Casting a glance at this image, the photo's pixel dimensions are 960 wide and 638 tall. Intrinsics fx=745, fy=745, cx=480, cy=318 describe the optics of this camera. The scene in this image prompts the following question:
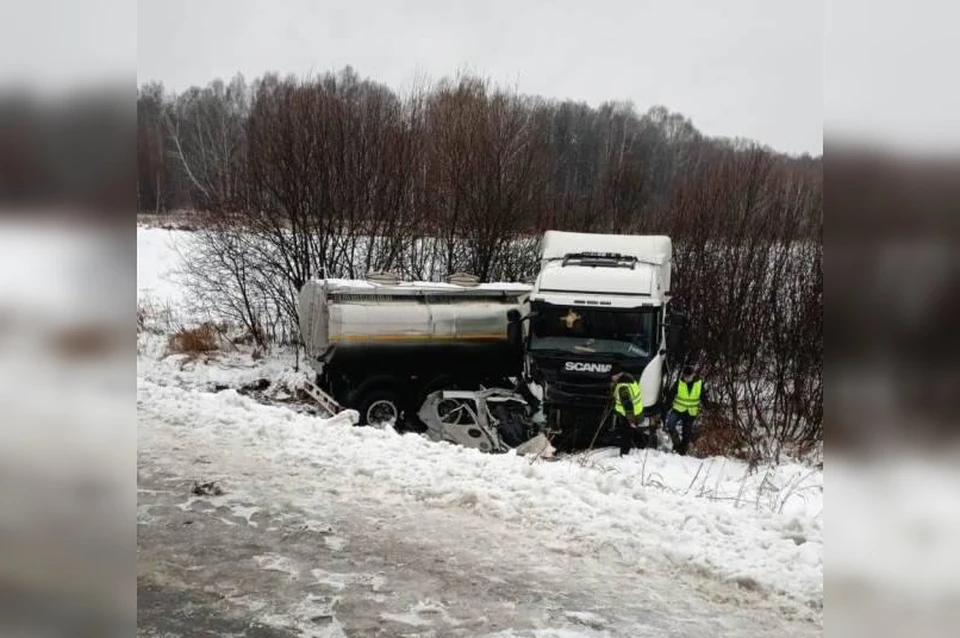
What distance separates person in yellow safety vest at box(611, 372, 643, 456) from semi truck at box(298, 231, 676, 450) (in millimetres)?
210

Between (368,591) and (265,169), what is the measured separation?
11989 millimetres

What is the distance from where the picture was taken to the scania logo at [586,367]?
9.99 metres

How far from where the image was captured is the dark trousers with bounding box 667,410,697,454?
1001 centimetres

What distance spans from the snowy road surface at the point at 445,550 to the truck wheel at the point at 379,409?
4272mm

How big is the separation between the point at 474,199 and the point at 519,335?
19.9 feet

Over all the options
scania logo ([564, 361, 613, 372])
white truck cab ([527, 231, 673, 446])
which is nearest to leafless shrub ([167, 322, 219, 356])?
white truck cab ([527, 231, 673, 446])

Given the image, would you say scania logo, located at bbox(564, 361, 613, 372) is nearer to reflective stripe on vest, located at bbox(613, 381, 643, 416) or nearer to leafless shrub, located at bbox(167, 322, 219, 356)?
reflective stripe on vest, located at bbox(613, 381, 643, 416)

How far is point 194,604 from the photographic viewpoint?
3629mm

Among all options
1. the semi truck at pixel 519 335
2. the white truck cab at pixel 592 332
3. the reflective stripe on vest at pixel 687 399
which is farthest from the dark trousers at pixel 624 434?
the reflective stripe on vest at pixel 687 399
